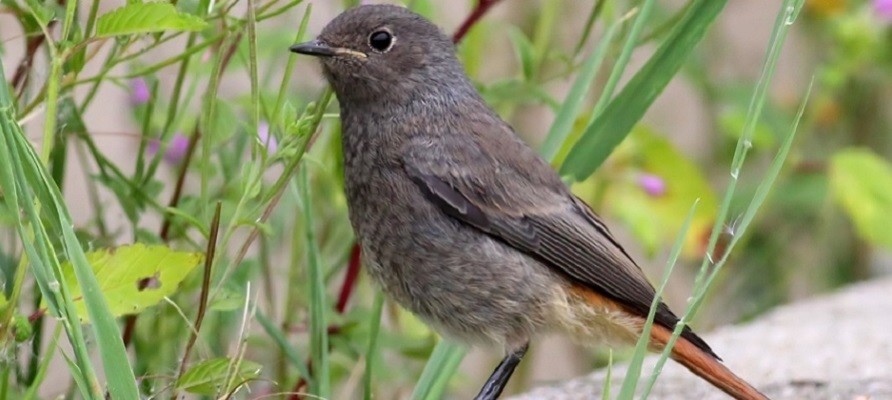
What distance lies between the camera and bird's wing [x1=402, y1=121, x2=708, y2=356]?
9.61ft

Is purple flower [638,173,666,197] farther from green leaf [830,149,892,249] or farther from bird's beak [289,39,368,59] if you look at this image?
bird's beak [289,39,368,59]

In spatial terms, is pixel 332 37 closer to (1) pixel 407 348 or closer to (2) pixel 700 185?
(1) pixel 407 348

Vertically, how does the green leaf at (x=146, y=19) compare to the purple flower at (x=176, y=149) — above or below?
above

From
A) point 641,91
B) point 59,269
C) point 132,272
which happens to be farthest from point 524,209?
point 59,269

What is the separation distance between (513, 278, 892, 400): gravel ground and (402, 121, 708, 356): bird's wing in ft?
1.19

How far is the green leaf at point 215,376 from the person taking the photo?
2.29 m

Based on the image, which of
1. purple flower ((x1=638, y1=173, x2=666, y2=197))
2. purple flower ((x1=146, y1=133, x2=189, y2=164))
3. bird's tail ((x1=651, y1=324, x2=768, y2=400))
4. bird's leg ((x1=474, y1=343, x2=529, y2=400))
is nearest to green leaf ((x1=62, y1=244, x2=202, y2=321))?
bird's leg ((x1=474, y1=343, x2=529, y2=400))

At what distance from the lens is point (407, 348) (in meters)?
3.35

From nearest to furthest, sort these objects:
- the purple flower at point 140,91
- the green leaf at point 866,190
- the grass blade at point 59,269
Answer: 1. the grass blade at point 59,269
2. the purple flower at point 140,91
3. the green leaf at point 866,190

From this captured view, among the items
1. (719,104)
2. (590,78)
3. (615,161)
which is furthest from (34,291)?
(719,104)

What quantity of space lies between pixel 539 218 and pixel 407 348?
590mm

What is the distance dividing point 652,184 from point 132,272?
2092mm

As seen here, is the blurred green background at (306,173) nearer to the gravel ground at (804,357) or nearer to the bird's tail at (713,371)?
the gravel ground at (804,357)

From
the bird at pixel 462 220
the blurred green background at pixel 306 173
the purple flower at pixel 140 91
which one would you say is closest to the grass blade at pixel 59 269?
the blurred green background at pixel 306 173
